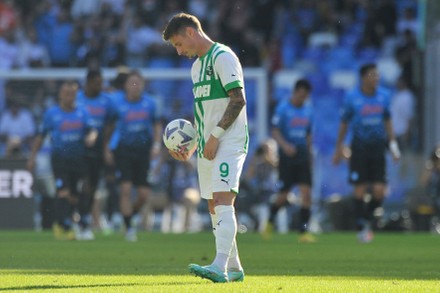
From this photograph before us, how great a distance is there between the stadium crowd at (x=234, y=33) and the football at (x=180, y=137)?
15.6 meters

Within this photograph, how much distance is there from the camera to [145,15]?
96.6 feet

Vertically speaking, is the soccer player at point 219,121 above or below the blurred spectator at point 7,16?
below

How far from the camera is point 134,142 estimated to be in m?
19.8

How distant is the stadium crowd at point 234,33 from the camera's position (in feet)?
91.0

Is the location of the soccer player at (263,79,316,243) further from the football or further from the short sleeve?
the short sleeve

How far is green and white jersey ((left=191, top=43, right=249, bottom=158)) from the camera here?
10.3m

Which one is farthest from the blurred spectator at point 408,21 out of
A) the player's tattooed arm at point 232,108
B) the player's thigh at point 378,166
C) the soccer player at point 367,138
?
the player's tattooed arm at point 232,108

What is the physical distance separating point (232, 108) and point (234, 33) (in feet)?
61.6

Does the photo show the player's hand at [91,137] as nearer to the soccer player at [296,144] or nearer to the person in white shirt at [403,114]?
Answer: the soccer player at [296,144]

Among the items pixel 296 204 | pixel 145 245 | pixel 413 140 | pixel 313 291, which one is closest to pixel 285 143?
pixel 145 245

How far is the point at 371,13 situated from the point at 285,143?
10538 millimetres

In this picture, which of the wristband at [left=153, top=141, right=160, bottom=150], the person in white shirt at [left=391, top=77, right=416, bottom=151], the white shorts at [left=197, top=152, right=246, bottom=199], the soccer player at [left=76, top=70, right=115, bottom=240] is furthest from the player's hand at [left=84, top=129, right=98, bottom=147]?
the white shorts at [left=197, top=152, right=246, bottom=199]

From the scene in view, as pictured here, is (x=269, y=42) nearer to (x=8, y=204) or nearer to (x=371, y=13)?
(x=371, y=13)

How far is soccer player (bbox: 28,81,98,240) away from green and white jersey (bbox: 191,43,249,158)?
904cm
